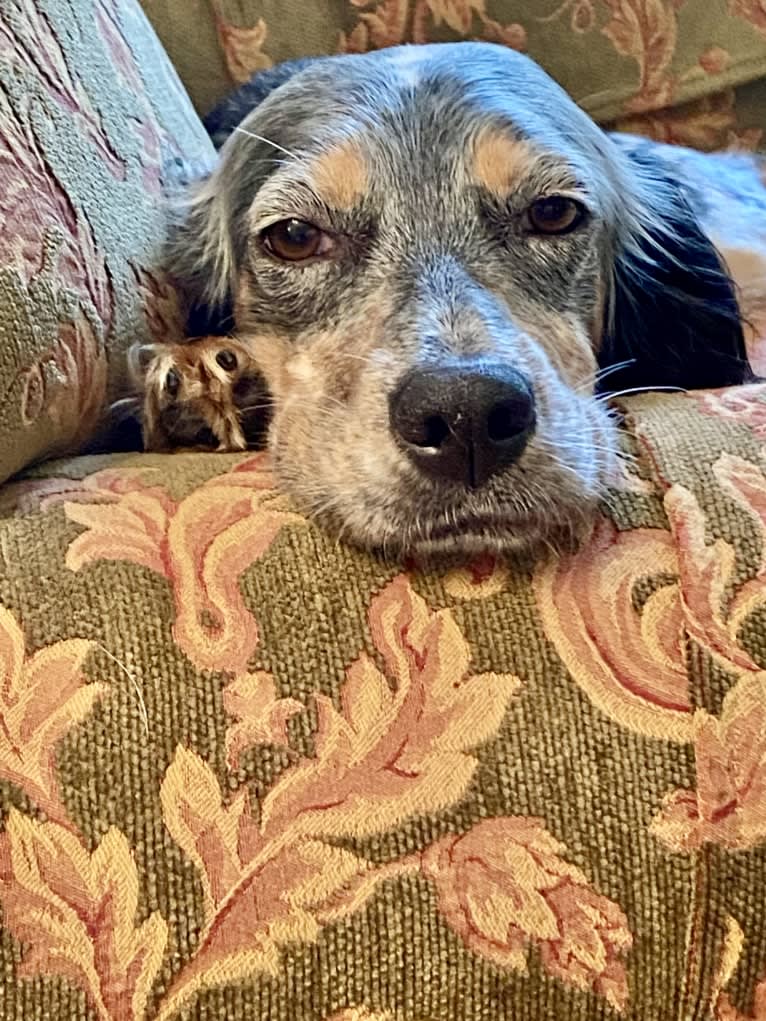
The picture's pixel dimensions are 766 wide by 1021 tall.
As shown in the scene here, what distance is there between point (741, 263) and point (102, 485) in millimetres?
1359

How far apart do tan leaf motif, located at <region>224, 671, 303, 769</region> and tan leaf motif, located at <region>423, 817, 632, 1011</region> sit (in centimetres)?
14

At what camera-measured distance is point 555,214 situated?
1.32 metres

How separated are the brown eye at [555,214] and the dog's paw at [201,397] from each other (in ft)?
1.35

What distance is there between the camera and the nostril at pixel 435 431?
0.96 meters

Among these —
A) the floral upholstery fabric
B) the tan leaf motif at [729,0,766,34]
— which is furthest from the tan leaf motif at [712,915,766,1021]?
the tan leaf motif at [729,0,766,34]

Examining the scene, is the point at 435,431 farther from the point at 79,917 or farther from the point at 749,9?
the point at 749,9

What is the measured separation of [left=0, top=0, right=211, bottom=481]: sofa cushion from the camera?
888mm

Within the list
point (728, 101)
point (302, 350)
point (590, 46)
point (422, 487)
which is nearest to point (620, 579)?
point (422, 487)

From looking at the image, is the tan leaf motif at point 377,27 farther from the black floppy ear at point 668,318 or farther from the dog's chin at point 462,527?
the dog's chin at point 462,527

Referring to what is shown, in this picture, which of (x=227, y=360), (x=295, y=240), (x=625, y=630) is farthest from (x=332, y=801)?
(x=295, y=240)

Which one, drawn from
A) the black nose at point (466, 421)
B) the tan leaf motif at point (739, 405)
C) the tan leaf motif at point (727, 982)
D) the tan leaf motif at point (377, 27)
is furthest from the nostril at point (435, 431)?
the tan leaf motif at point (377, 27)

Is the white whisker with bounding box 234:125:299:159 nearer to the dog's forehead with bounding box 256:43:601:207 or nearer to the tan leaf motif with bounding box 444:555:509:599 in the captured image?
the dog's forehead with bounding box 256:43:601:207

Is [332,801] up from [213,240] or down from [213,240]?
down

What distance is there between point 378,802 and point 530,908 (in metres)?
0.13
